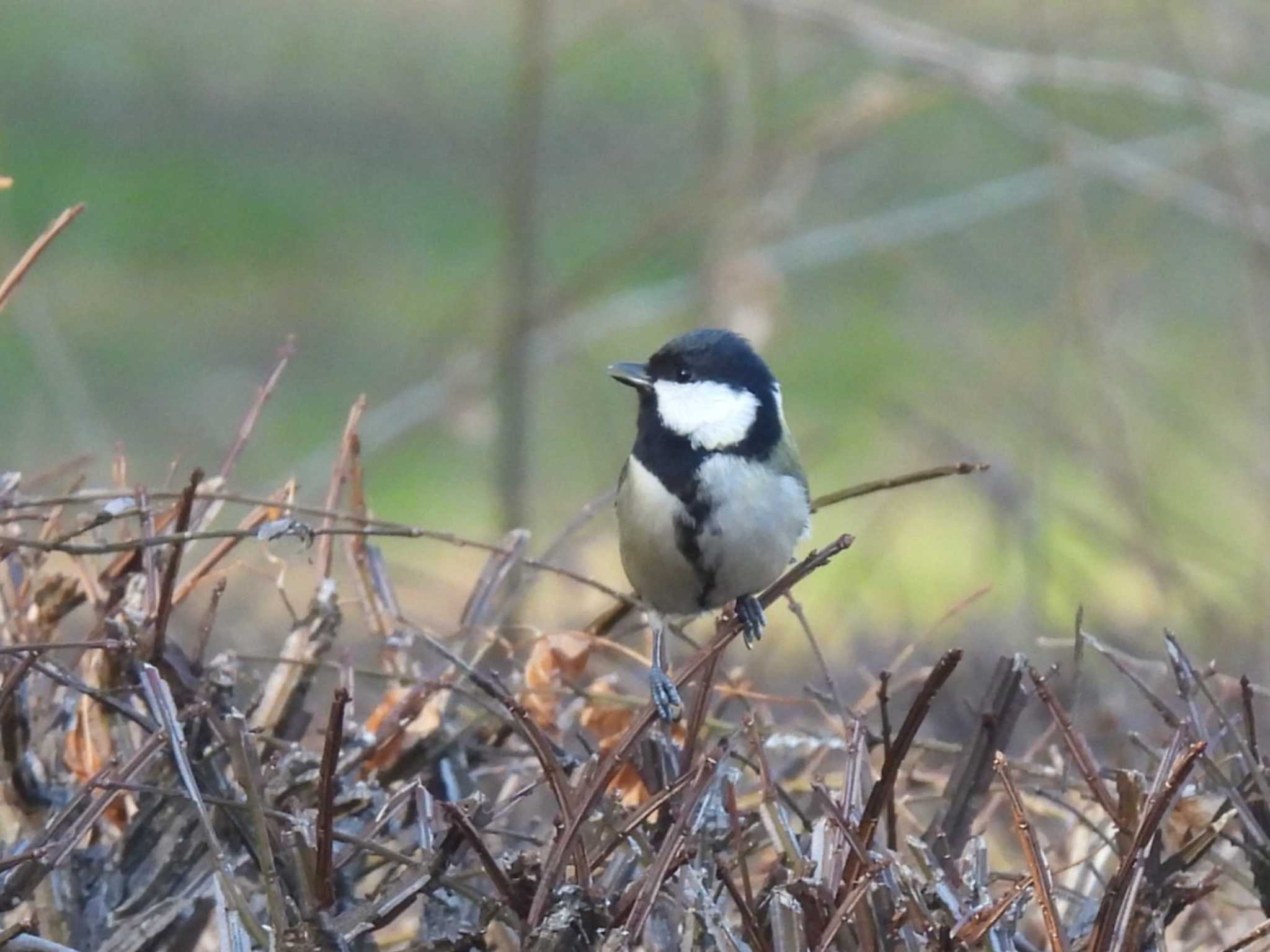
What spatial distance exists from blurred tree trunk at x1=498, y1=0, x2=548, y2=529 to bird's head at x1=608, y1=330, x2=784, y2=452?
2.18m

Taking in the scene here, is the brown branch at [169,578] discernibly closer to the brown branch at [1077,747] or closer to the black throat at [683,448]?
the brown branch at [1077,747]

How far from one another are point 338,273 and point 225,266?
2.67ft

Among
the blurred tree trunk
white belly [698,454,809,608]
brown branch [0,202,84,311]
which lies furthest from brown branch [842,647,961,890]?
the blurred tree trunk

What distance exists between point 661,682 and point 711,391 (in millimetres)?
550

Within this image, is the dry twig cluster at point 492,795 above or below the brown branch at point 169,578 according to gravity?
below

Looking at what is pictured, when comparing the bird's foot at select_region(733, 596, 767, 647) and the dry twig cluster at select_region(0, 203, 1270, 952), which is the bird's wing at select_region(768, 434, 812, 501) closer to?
the bird's foot at select_region(733, 596, 767, 647)

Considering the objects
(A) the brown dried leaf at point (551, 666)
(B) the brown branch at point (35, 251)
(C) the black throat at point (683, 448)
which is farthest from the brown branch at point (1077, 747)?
(C) the black throat at point (683, 448)

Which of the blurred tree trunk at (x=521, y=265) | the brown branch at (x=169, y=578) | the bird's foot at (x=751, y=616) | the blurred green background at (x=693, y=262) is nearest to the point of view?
the brown branch at (x=169, y=578)

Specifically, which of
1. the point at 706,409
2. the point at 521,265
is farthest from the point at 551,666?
the point at 521,265

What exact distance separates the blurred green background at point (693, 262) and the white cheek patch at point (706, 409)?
33.8 inches

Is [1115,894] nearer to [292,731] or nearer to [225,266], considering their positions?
[292,731]

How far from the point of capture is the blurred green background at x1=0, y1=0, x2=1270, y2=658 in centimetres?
434

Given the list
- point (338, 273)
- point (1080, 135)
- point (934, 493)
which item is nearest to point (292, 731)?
point (1080, 135)

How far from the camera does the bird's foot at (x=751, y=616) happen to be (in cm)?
225
